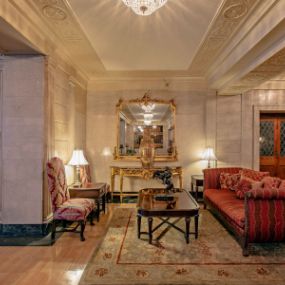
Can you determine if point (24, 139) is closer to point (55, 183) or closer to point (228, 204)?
point (55, 183)

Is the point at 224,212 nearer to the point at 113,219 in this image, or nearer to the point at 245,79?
the point at 113,219

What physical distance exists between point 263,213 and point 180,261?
1.10 metres

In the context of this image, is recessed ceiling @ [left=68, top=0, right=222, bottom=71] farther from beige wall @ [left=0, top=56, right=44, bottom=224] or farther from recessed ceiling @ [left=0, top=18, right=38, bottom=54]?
beige wall @ [left=0, top=56, right=44, bottom=224]

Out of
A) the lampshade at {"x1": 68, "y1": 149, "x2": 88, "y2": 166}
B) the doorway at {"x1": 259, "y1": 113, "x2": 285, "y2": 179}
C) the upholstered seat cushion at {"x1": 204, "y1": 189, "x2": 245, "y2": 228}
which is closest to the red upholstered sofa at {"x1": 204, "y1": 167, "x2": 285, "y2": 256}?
the upholstered seat cushion at {"x1": 204, "y1": 189, "x2": 245, "y2": 228}

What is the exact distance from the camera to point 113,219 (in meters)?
4.39

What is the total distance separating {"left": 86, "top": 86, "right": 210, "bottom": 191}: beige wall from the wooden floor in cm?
266

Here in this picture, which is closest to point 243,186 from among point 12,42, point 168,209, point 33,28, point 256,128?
point 168,209

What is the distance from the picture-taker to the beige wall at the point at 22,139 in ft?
11.7

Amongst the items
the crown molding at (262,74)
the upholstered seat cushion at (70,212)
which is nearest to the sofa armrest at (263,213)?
the crown molding at (262,74)

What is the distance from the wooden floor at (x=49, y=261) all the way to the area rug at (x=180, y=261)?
0.14 metres

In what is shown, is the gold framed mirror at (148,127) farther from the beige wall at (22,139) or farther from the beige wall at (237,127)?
the beige wall at (22,139)

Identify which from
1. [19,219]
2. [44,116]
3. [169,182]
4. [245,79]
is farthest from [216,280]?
[245,79]

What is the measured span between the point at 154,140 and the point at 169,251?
3.35 metres

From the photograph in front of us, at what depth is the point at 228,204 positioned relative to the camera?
3686mm
